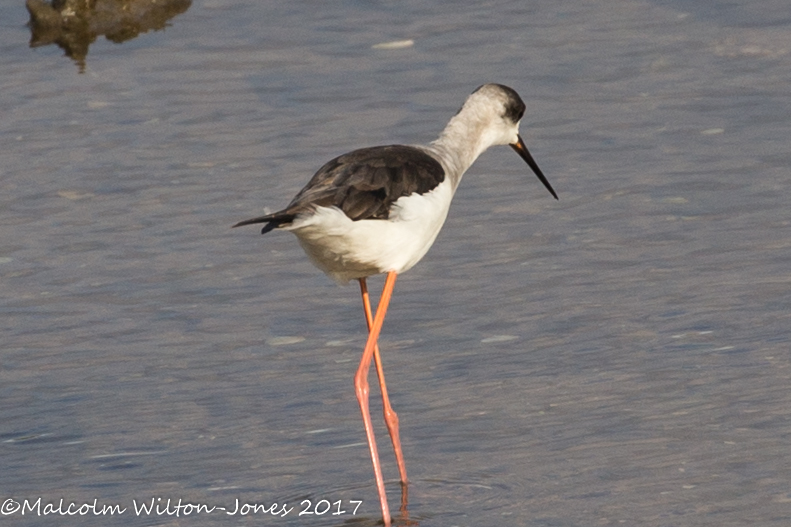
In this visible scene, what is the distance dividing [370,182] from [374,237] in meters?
0.20

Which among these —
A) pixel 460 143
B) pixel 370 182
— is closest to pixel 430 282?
pixel 460 143

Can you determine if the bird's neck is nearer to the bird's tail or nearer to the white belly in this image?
the white belly

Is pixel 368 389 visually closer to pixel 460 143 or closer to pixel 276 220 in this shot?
pixel 276 220

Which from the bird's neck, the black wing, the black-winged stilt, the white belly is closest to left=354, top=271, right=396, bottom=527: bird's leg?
the black-winged stilt

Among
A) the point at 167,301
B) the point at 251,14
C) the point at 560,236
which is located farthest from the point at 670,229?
the point at 251,14

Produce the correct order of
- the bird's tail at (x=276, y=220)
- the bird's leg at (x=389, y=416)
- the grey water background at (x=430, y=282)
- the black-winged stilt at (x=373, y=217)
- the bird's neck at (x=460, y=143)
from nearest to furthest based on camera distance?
the bird's tail at (x=276, y=220), the black-winged stilt at (x=373, y=217), the grey water background at (x=430, y=282), the bird's leg at (x=389, y=416), the bird's neck at (x=460, y=143)

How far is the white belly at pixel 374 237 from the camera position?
201 inches

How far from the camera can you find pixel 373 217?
524 cm

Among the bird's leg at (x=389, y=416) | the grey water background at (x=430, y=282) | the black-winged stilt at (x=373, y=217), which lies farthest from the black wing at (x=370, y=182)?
the grey water background at (x=430, y=282)

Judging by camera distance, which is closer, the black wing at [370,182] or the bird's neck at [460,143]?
the black wing at [370,182]

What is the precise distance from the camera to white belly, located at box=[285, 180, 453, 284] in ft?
16.7

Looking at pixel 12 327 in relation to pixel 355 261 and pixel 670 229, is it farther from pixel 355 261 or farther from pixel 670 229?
pixel 670 229

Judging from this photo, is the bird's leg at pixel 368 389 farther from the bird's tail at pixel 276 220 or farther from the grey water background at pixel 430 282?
the bird's tail at pixel 276 220

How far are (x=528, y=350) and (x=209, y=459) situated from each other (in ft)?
4.67
